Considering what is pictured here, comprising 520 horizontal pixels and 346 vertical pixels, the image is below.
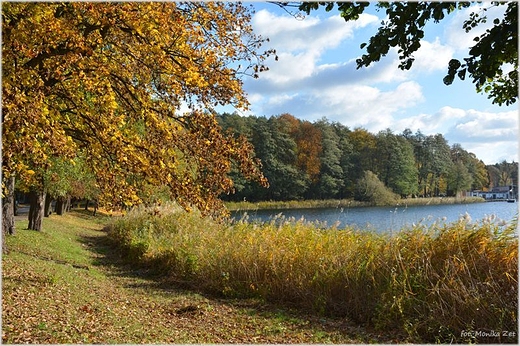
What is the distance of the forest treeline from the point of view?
140 ft

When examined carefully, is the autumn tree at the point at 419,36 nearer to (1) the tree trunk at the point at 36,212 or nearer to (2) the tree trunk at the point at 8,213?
(2) the tree trunk at the point at 8,213

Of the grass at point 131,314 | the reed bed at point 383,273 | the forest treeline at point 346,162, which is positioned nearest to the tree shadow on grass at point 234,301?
the grass at point 131,314

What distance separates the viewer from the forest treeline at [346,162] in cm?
4275

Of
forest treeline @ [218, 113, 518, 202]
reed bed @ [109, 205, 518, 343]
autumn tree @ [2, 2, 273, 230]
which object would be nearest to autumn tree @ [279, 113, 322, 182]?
forest treeline @ [218, 113, 518, 202]

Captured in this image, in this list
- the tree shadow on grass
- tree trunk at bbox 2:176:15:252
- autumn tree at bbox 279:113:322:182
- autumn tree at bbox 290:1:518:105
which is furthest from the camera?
autumn tree at bbox 279:113:322:182

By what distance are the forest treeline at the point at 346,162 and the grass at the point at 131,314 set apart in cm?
2952

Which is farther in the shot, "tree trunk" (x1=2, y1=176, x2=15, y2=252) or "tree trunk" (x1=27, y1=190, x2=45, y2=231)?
"tree trunk" (x1=27, y1=190, x2=45, y2=231)

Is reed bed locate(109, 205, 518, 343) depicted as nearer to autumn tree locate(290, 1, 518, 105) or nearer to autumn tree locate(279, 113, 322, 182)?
autumn tree locate(290, 1, 518, 105)

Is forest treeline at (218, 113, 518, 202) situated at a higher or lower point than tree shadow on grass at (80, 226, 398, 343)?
higher

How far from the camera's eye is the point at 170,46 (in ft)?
Answer: 24.4

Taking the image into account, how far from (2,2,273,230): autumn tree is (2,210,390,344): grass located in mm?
1797

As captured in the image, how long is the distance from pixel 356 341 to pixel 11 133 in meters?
5.25

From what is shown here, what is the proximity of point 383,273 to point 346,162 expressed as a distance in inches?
1668

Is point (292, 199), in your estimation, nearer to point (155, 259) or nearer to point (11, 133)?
point (155, 259)
